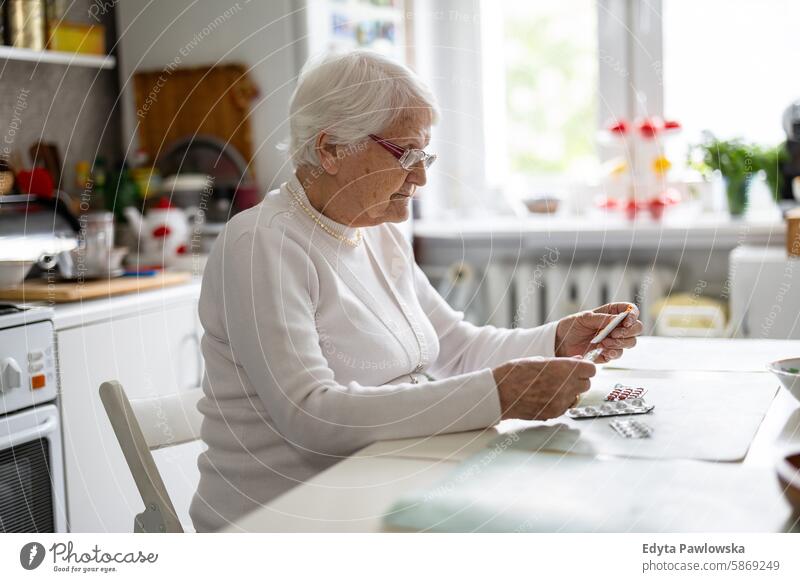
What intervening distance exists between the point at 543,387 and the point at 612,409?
0.35 feet

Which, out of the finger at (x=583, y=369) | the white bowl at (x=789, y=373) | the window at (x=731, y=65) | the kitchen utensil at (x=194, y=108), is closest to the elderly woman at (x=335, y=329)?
the finger at (x=583, y=369)

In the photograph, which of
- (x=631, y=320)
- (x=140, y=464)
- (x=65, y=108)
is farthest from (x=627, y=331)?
(x=65, y=108)

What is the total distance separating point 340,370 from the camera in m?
1.12

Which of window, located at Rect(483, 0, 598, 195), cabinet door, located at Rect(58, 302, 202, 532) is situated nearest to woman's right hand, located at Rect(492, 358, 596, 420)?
cabinet door, located at Rect(58, 302, 202, 532)

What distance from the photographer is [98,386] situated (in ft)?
5.55

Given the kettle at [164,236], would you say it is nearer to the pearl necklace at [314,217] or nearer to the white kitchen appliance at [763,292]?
the pearl necklace at [314,217]

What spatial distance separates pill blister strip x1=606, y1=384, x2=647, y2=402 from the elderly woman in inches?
3.7

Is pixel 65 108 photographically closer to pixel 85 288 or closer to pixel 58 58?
pixel 58 58

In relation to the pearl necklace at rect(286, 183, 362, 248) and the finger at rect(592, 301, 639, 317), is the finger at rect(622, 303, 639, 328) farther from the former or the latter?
the pearl necklace at rect(286, 183, 362, 248)

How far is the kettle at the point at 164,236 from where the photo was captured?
223cm

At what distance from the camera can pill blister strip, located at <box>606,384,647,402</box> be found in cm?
109

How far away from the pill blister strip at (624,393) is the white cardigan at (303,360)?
6.7 inches
